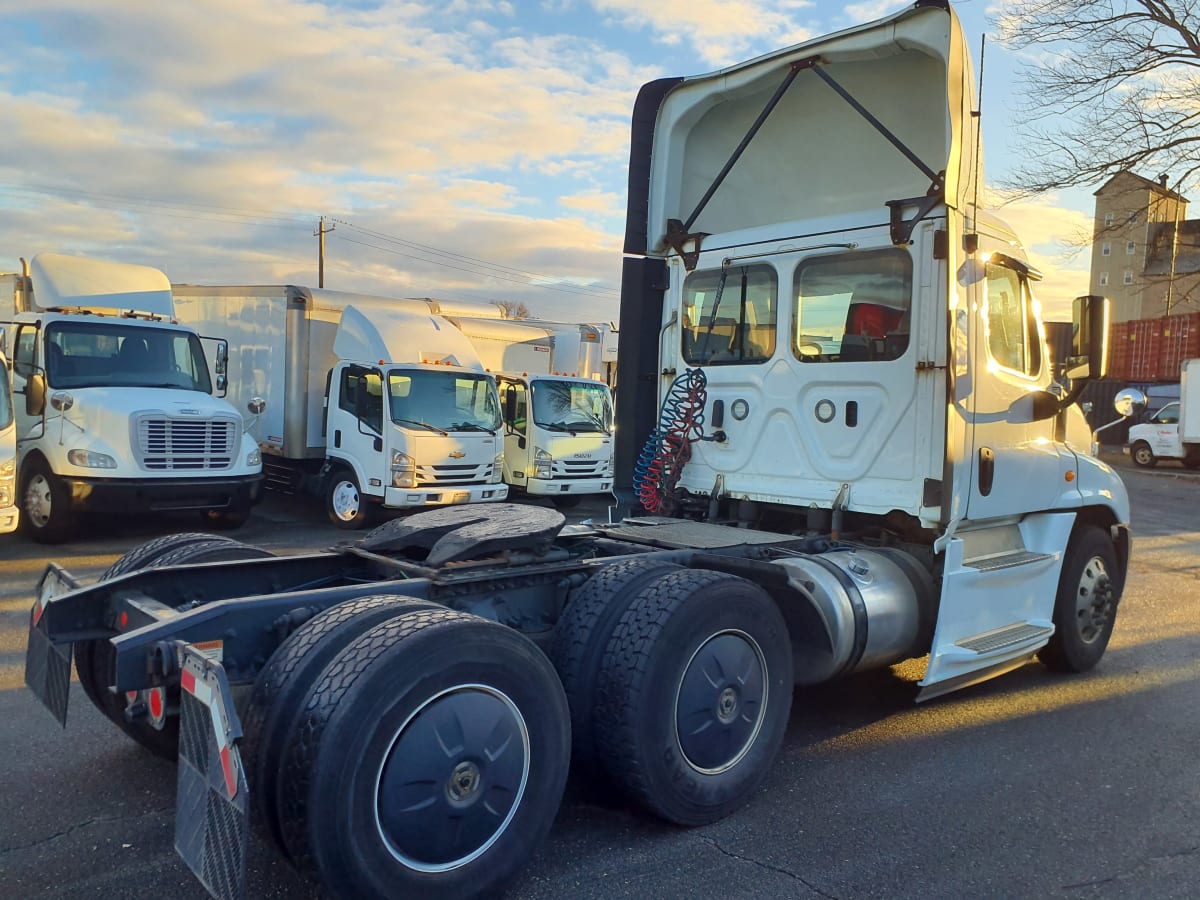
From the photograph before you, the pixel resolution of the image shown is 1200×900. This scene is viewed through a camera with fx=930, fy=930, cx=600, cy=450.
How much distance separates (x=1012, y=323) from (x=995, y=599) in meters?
1.67

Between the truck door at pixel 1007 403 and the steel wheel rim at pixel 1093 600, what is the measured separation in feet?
2.25

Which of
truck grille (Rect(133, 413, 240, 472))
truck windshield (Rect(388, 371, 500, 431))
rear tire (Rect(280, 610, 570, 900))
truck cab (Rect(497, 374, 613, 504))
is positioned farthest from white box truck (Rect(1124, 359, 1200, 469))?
rear tire (Rect(280, 610, 570, 900))

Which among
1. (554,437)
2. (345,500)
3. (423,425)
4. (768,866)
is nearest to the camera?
(768,866)

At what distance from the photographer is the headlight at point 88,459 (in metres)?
10.0

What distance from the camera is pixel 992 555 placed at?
5.39 m

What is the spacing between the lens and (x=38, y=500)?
10.3 metres

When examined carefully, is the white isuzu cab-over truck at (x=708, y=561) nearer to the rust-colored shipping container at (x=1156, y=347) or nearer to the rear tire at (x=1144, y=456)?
the rear tire at (x=1144, y=456)

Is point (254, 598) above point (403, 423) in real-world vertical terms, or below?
below

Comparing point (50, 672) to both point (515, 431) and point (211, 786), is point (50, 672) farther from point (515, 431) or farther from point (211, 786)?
point (515, 431)

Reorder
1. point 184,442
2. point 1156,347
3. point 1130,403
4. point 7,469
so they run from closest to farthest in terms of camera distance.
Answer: point 1130,403, point 7,469, point 184,442, point 1156,347

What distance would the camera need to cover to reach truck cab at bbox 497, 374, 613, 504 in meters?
14.1

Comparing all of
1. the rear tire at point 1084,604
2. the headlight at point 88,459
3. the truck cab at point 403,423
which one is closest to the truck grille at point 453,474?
the truck cab at point 403,423

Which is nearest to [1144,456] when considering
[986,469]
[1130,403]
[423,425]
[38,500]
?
[423,425]

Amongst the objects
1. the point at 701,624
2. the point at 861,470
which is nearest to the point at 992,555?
the point at 861,470
